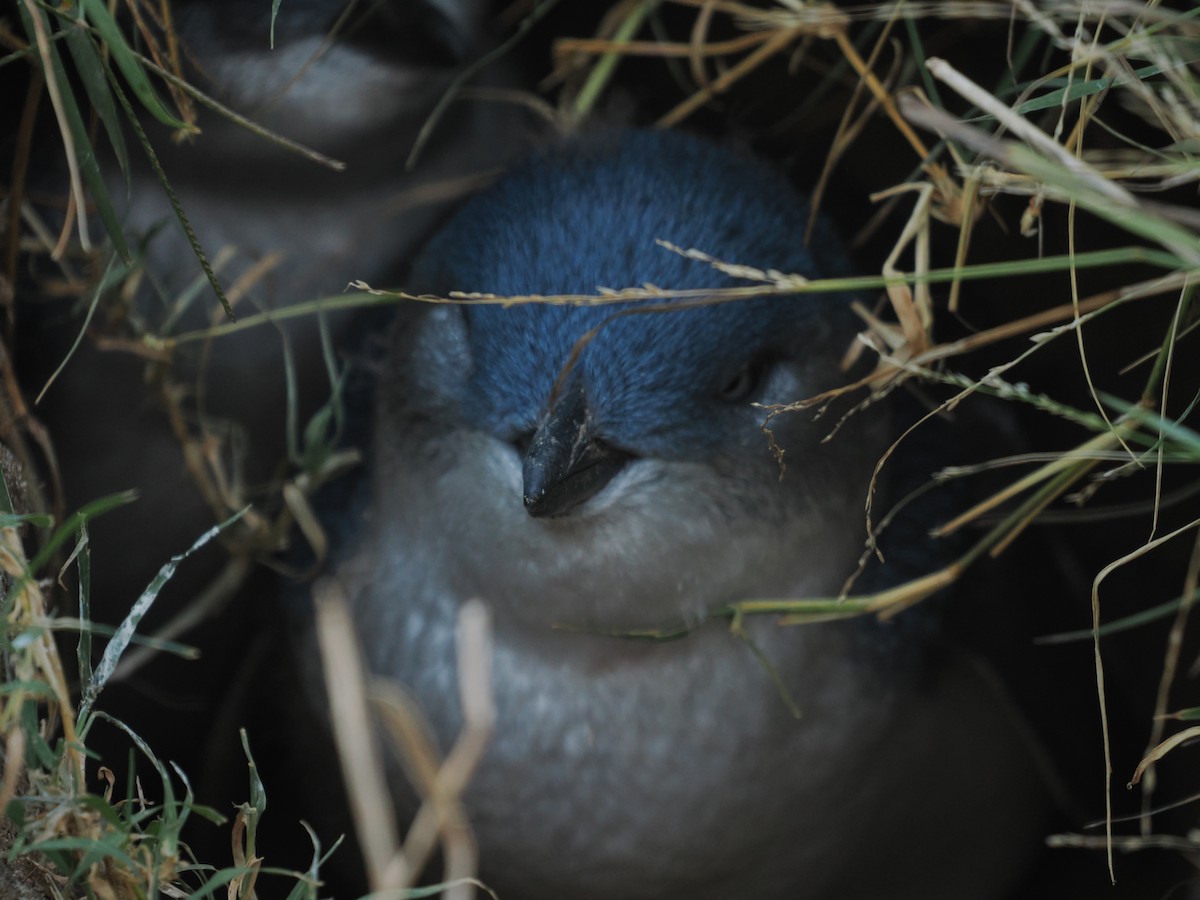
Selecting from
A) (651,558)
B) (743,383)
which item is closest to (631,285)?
(743,383)

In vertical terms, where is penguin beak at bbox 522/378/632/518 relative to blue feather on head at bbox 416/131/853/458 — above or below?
below

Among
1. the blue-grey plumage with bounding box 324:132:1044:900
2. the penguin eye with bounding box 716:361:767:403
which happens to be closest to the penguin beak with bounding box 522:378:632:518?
the blue-grey plumage with bounding box 324:132:1044:900

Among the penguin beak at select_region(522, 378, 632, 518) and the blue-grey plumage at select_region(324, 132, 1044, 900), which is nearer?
the penguin beak at select_region(522, 378, 632, 518)

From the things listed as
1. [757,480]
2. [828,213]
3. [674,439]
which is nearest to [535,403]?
[674,439]

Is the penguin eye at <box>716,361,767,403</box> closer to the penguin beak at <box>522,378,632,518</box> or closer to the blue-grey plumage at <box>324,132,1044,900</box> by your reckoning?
the blue-grey plumage at <box>324,132,1044,900</box>

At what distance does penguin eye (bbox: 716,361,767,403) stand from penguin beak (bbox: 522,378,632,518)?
0.14 m

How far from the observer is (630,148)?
1435 mm

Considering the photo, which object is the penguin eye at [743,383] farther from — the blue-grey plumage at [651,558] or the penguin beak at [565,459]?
the penguin beak at [565,459]

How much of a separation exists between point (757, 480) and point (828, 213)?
0.50 meters

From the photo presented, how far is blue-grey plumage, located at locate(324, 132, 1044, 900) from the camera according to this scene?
129cm

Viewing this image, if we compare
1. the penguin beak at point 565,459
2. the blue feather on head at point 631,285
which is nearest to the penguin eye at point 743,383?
the blue feather on head at point 631,285

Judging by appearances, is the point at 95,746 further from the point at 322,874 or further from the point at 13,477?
the point at 13,477

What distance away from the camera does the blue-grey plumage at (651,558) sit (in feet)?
4.22

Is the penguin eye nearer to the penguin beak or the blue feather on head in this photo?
the blue feather on head
